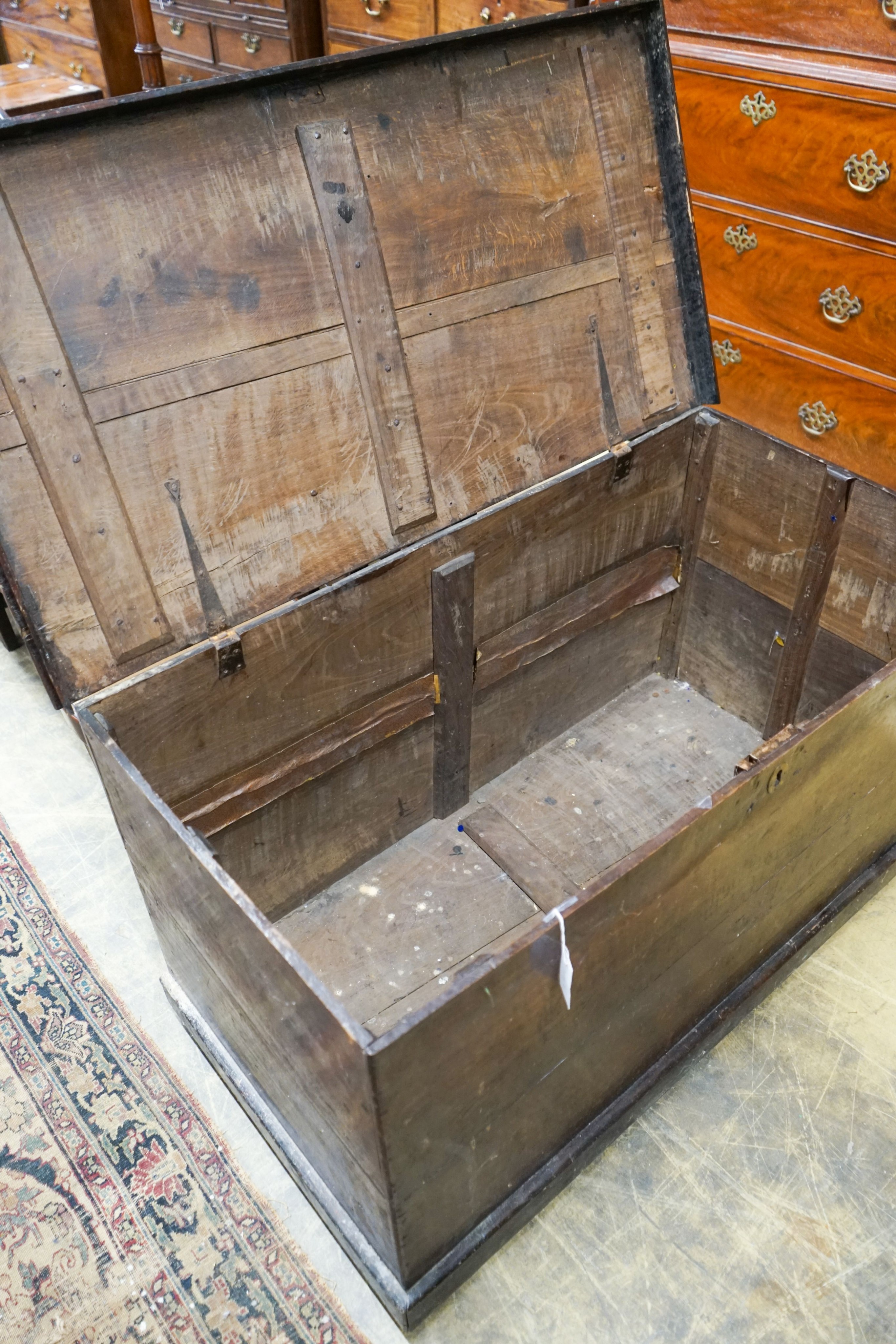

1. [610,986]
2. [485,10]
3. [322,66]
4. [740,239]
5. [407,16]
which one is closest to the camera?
[610,986]

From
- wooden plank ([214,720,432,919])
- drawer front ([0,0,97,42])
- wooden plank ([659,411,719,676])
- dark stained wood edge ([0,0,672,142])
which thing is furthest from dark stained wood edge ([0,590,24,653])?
drawer front ([0,0,97,42])

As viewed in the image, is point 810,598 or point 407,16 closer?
point 810,598

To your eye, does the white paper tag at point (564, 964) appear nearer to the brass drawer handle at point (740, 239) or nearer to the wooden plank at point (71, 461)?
the wooden plank at point (71, 461)

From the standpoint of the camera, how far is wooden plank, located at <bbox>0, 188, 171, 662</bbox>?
1.27 metres

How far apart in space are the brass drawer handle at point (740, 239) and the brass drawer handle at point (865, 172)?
29 cm

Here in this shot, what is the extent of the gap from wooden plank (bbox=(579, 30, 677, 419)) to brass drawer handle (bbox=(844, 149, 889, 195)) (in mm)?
589

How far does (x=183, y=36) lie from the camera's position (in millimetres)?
3562

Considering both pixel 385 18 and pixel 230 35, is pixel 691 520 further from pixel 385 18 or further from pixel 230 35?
pixel 230 35

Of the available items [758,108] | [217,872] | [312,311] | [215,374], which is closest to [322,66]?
[312,311]

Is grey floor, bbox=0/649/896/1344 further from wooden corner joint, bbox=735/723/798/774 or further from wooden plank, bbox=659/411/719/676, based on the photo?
wooden plank, bbox=659/411/719/676

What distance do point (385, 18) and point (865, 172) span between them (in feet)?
5.02

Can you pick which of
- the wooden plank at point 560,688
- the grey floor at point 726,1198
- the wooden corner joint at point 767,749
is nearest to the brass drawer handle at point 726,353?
the wooden plank at point 560,688

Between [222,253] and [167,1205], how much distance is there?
4.74ft

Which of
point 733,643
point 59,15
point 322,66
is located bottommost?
point 733,643
